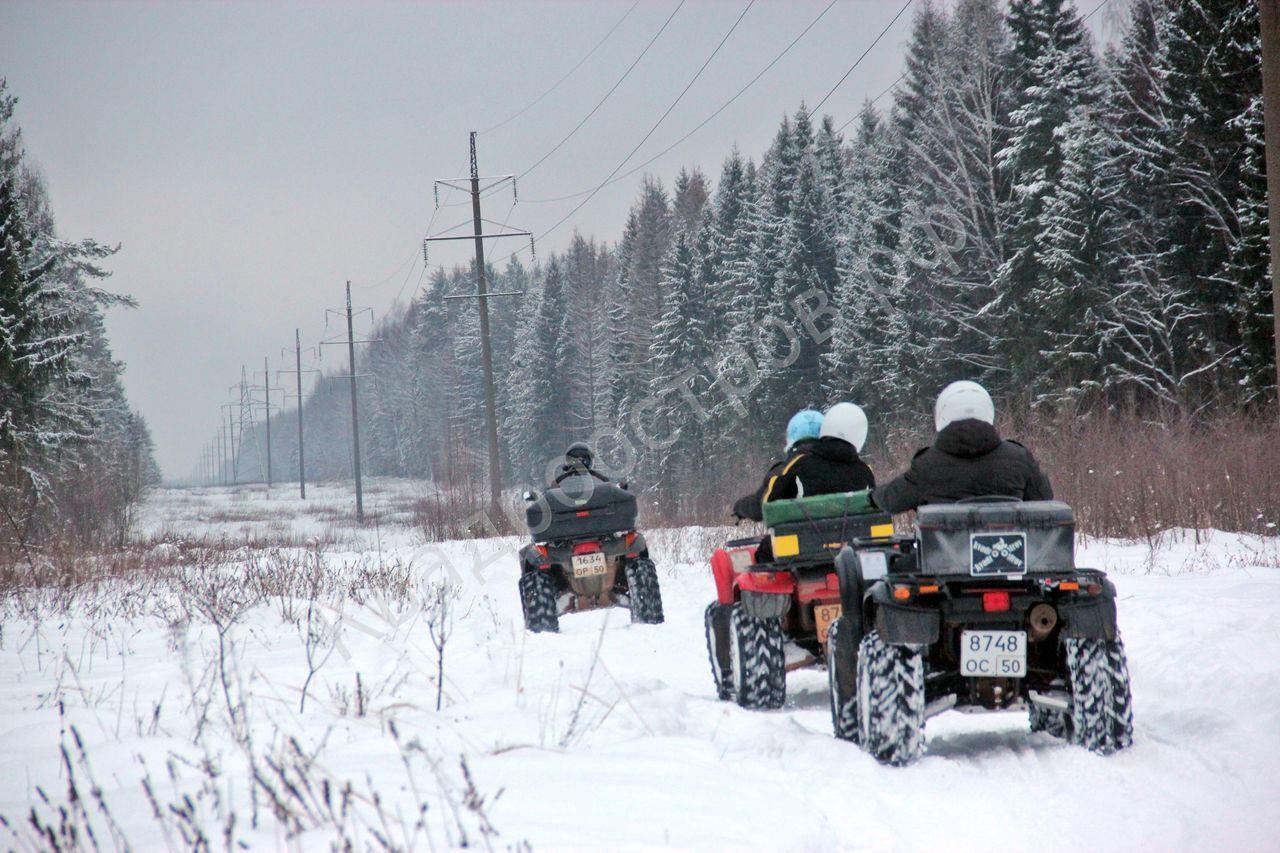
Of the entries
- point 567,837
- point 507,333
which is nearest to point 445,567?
point 567,837

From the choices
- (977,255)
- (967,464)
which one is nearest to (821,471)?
(967,464)

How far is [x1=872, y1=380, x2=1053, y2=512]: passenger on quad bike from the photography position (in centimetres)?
518

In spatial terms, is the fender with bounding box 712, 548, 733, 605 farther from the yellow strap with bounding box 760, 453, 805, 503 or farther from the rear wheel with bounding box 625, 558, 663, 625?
the rear wheel with bounding box 625, 558, 663, 625

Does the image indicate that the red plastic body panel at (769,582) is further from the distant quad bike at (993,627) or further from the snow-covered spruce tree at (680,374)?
the snow-covered spruce tree at (680,374)

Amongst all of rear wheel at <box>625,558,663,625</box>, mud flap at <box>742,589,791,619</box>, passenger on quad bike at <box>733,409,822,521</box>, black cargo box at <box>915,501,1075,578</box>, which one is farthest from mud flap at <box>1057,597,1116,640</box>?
rear wheel at <box>625,558,663,625</box>

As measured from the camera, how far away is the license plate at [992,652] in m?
Result: 4.80

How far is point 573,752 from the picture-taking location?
185 inches

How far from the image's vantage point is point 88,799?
3955mm

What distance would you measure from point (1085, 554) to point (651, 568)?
554 centimetres

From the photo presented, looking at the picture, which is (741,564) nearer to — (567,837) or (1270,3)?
(567,837)

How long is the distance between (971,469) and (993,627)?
2.60 feet

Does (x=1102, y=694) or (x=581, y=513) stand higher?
(x=581, y=513)

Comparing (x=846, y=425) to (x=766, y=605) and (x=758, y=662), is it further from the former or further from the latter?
(x=758, y=662)

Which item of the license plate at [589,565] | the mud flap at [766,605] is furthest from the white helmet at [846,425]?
the license plate at [589,565]
